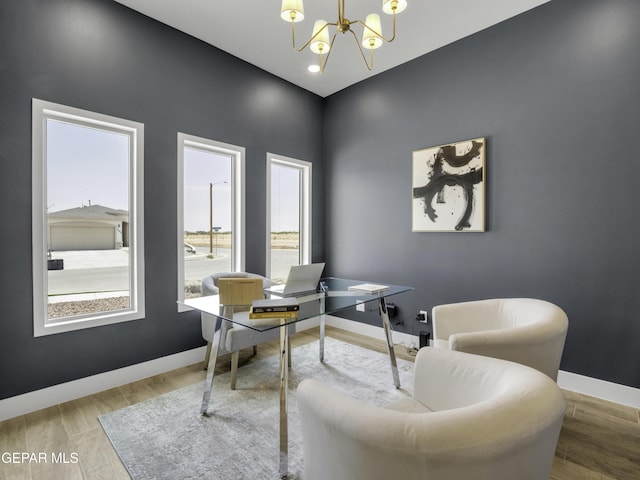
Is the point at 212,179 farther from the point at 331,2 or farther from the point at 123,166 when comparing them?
the point at 331,2

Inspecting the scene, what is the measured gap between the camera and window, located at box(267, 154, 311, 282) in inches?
152

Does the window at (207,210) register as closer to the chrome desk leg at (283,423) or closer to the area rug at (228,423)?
the area rug at (228,423)

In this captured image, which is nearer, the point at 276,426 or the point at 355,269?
the point at 276,426

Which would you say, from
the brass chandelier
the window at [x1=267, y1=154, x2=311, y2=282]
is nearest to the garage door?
the window at [x1=267, y1=154, x2=311, y2=282]

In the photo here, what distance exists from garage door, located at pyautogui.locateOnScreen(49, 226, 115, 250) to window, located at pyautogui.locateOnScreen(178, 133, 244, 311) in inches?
21.7

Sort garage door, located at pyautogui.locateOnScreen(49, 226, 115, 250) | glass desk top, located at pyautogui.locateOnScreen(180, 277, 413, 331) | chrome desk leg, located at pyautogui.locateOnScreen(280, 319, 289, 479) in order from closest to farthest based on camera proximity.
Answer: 1. chrome desk leg, located at pyautogui.locateOnScreen(280, 319, 289, 479)
2. glass desk top, located at pyautogui.locateOnScreen(180, 277, 413, 331)
3. garage door, located at pyautogui.locateOnScreen(49, 226, 115, 250)

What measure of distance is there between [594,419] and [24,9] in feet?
15.4

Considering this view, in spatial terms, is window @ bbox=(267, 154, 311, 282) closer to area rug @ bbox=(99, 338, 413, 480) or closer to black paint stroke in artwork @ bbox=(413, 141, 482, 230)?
area rug @ bbox=(99, 338, 413, 480)

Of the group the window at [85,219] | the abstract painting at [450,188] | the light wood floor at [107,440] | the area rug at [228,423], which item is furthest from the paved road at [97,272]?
the abstract painting at [450,188]

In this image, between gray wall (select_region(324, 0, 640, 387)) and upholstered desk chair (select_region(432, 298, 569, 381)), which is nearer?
upholstered desk chair (select_region(432, 298, 569, 381))

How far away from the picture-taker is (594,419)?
2150 millimetres

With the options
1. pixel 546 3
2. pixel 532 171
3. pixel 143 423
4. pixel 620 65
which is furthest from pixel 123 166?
pixel 620 65

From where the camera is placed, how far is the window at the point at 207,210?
3.04 meters

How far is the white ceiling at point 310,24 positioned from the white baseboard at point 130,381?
116 inches
